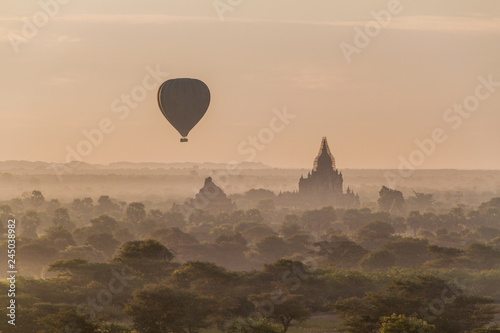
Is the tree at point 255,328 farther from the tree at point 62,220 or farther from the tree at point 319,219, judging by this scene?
the tree at point 319,219

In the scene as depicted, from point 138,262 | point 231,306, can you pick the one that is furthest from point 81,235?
point 231,306

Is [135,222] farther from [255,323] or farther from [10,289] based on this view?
[255,323]

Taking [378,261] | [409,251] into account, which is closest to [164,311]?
[378,261]

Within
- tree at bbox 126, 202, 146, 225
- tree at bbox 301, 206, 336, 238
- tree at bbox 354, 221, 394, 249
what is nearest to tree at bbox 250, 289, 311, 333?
tree at bbox 354, 221, 394, 249

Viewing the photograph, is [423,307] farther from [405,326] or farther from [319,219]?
[319,219]

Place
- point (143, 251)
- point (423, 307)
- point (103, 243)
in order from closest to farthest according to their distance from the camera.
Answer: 1. point (423, 307)
2. point (143, 251)
3. point (103, 243)

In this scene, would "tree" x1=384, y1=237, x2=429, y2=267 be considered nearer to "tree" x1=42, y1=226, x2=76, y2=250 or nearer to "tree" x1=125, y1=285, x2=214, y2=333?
"tree" x1=42, y1=226, x2=76, y2=250

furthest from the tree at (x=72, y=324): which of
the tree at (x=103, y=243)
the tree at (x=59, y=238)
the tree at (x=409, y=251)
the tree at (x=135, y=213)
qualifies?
the tree at (x=135, y=213)
